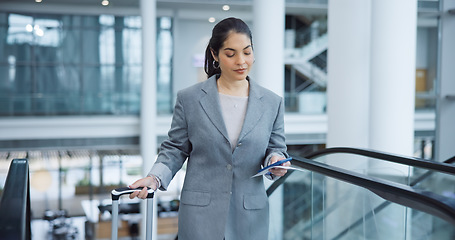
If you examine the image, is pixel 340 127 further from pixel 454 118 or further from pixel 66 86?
pixel 66 86

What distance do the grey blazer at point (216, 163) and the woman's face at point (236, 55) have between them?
0.43 feet

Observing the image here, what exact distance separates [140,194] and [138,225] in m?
14.6

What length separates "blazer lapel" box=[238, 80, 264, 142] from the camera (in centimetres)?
239

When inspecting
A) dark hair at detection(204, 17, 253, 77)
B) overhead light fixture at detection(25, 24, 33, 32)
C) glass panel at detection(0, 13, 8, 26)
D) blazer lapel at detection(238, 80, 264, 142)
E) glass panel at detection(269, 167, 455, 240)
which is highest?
glass panel at detection(0, 13, 8, 26)

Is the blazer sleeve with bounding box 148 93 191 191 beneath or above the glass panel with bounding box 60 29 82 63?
beneath

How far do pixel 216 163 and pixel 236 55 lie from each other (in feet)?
1.81

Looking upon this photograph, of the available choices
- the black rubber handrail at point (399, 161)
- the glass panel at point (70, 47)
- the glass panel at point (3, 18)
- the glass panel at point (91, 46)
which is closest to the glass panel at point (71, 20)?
the glass panel at point (70, 47)

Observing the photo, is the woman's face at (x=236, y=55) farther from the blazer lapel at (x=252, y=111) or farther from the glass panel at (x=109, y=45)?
the glass panel at (x=109, y=45)

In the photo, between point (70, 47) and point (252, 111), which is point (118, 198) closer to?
point (252, 111)

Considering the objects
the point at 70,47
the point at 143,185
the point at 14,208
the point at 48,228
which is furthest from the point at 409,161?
the point at 70,47

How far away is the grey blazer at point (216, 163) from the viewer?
241cm

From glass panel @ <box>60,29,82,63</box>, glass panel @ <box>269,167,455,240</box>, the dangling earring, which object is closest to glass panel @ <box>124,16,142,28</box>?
glass panel @ <box>60,29,82,63</box>

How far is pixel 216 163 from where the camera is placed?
242 centimetres

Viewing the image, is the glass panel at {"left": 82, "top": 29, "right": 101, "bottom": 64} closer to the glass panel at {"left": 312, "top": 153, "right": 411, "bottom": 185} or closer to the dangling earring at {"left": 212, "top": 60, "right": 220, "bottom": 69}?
the glass panel at {"left": 312, "top": 153, "right": 411, "bottom": 185}
